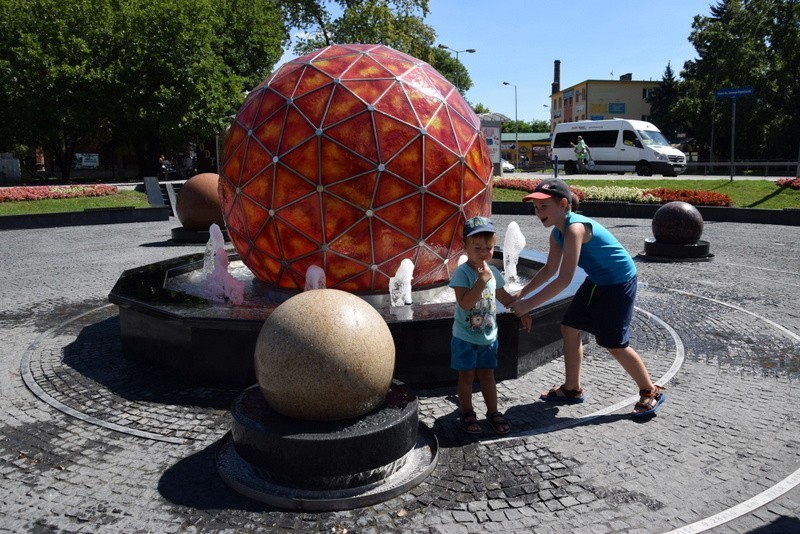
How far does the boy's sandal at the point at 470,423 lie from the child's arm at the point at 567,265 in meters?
0.89

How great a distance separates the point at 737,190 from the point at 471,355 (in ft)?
74.7

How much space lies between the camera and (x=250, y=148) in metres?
6.97

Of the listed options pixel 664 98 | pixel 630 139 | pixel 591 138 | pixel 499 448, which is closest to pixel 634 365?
pixel 499 448

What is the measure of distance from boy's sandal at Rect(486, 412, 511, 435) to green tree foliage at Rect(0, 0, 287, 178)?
110ft

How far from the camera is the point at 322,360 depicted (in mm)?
4148

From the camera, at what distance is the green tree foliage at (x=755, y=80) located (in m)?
45.2

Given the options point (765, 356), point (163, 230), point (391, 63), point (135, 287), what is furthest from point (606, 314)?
point (163, 230)

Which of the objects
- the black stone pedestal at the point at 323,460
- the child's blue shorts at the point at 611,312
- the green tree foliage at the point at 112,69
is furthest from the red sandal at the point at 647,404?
the green tree foliage at the point at 112,69

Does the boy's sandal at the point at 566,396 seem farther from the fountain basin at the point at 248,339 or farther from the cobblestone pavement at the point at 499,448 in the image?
the fountain basin at the point at 248,339

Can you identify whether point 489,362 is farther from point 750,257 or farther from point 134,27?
point 134,27

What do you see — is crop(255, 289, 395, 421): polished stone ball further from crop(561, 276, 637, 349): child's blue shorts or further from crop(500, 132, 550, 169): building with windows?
crop(500, 132, 550, 169): building with windows

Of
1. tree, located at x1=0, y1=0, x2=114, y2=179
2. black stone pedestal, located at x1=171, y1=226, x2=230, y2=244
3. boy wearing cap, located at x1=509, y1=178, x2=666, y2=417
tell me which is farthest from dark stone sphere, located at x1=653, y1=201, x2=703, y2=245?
tree, located at x1=0, y1=0, x2=114, y2=179

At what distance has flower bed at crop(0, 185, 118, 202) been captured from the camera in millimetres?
23906

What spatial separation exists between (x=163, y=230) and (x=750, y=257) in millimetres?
16115
